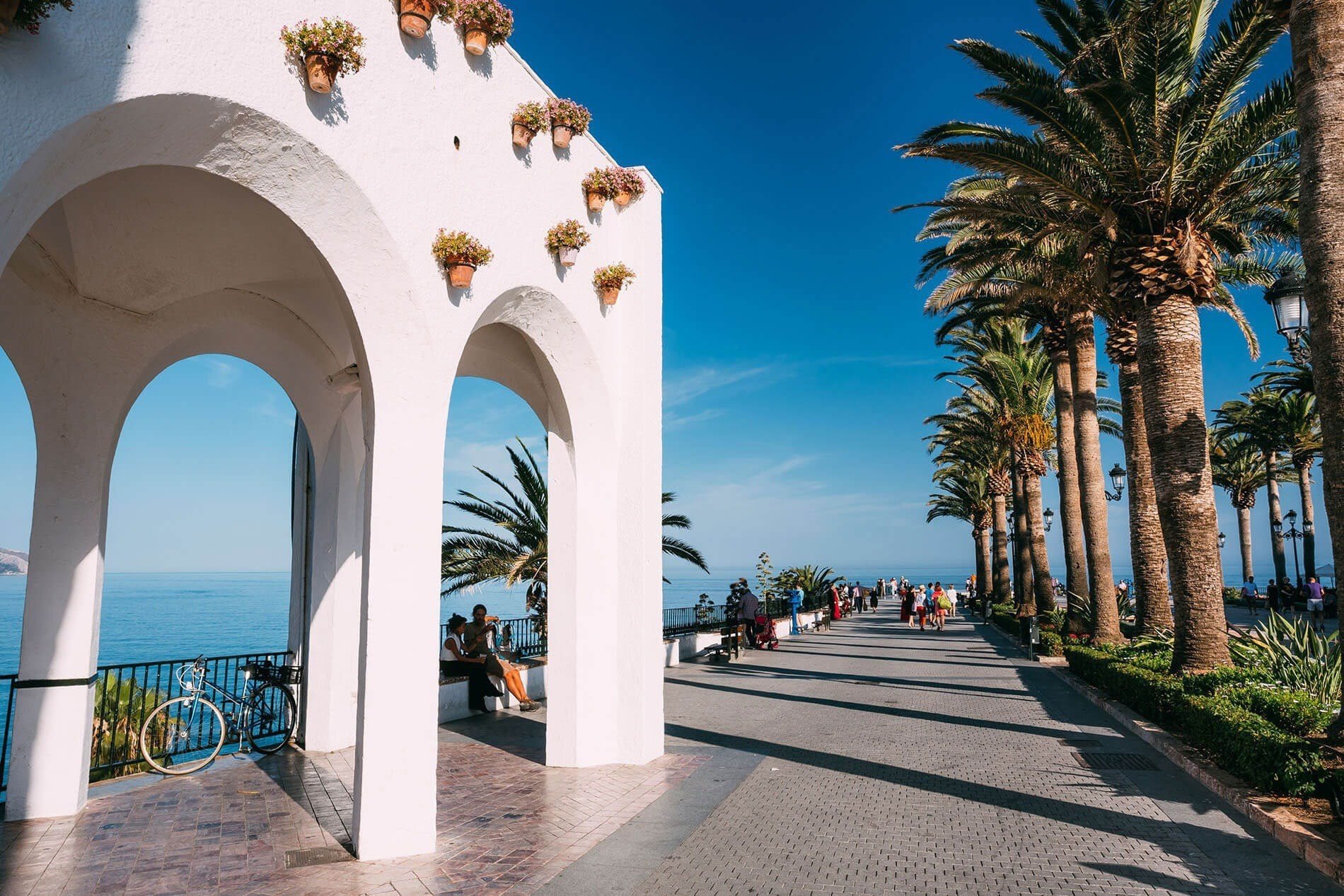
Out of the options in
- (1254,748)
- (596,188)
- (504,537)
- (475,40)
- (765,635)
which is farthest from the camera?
(765,635)

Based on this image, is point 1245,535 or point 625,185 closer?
point 625,185

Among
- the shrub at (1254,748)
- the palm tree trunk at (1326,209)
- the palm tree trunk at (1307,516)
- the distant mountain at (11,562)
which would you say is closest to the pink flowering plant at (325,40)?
the palm tree trunk at (1326,209)

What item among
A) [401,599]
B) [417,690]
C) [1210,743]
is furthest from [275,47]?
[1210,743]

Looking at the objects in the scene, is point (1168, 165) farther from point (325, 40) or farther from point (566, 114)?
point (325, 40)

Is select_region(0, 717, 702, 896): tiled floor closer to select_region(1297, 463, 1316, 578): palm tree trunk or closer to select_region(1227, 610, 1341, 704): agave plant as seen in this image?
select_region(1227, 610, 1341, 704): agave plant

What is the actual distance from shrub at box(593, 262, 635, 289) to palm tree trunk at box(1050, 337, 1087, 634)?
46.3 feet

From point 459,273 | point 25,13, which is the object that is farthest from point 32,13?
point 459,273

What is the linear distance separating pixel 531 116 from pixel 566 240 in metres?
1.18

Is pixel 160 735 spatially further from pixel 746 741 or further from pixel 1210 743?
pixel 1210 743

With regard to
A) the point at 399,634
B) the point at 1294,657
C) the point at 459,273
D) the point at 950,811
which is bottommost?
the point at 950,811

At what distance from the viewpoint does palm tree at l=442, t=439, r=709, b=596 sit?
1638cm

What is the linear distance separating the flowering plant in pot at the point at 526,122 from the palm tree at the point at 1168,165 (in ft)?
21.2

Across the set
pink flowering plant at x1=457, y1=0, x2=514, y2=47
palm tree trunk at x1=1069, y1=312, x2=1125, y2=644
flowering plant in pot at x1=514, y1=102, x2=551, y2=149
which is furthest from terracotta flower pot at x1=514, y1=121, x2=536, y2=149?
palm tree trunk at x1=1069, y1=312, x2=1125, y2=644

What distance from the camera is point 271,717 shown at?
9406mm
